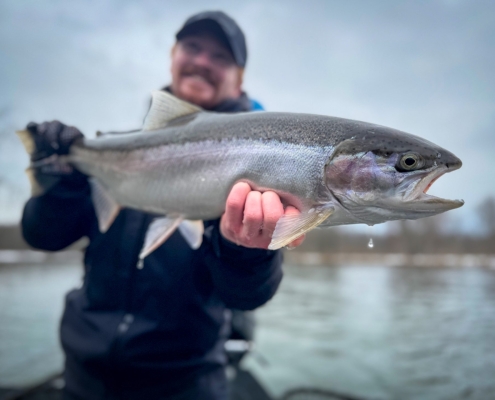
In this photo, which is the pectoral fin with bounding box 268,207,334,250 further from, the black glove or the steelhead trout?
the black glove

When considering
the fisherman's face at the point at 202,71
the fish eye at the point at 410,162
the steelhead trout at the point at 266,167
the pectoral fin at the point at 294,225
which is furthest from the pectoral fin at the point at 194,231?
the fisherman's face at the point at 202,71

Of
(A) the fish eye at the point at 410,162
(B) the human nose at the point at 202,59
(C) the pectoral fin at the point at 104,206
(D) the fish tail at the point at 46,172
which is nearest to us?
(A) the fish eye at the point at 410,162

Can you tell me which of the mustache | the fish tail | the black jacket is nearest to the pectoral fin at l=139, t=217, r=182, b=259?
the black jacket

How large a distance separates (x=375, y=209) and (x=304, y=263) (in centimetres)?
3918

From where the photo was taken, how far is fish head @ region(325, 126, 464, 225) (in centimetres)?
166

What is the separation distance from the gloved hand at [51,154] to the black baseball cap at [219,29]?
4.61ft

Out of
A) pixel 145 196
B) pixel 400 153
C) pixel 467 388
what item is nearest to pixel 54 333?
pixel 145 196

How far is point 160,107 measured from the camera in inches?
102

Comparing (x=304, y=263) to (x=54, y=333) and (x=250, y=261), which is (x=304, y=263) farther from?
Result: (x=250, y=261)

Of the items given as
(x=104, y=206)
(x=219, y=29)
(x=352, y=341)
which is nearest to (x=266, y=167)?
(x=104, y=206)

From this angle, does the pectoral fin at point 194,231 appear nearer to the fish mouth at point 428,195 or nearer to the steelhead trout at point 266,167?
the steelhead trout at point 266,167

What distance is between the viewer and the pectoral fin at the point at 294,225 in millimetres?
1660

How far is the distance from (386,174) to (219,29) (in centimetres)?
242

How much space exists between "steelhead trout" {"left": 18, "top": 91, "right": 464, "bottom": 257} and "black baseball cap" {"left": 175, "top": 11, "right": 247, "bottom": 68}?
3.99 ft
